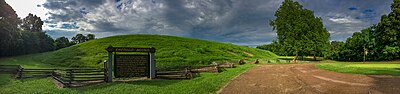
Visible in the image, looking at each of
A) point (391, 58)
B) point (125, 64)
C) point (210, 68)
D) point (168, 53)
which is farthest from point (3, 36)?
point (391, 58)

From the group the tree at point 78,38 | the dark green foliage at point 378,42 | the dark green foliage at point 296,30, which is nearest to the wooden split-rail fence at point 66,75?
the dark green foliage at point 296,30

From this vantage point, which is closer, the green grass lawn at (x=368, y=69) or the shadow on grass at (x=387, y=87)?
the shadow on grass at (x=387, y=87)

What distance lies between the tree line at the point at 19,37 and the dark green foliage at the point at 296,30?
45419mm

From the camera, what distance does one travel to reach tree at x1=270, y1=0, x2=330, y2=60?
40906 mm

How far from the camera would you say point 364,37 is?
56000mm

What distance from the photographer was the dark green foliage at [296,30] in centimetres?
4091

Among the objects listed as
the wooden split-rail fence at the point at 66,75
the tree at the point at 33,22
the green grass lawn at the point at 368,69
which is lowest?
the wooden split-rail fence at the point at 66,75

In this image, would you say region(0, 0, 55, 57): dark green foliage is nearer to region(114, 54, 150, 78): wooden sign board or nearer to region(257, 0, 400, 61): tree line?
region(114, 54, 150, 78): wooden sign board

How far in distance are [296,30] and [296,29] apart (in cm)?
28

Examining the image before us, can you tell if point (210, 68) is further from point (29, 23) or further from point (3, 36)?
point (29, 23)

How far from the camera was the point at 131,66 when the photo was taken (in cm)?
1705

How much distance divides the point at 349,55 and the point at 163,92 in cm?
6333

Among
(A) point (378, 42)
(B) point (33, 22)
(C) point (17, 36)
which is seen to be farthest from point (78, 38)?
(A) point (378, 42)

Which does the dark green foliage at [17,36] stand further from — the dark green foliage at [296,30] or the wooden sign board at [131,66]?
the dark green foliage at [296,30]
